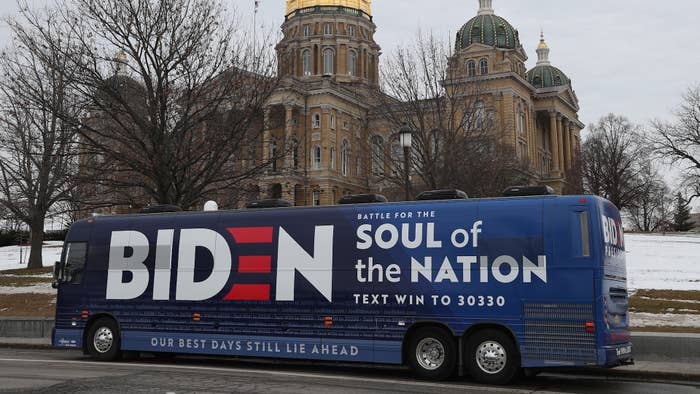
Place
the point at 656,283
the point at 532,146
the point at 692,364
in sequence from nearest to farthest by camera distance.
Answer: the point at 692,364 → the point at 656,283 → the point at 532,146

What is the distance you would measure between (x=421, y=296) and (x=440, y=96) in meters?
22.3

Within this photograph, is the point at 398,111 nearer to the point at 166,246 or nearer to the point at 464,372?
the point at 166,246

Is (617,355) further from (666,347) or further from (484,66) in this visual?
(484,66)

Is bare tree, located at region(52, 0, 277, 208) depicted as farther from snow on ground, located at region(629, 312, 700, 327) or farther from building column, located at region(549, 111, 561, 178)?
building column, located at region(549, 111, 561, 178)

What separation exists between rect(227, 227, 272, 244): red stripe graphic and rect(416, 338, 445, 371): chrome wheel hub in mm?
3827

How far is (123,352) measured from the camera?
16.7m

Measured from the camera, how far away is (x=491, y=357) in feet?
41.0

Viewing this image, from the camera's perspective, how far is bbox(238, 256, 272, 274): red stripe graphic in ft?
48.5

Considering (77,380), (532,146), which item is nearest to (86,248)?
(77,380)

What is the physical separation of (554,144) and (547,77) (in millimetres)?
10854

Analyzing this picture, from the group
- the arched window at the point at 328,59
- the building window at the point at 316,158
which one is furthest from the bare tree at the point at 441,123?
the arched window at the point at 328,59

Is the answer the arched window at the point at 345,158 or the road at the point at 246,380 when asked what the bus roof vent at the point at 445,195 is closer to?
the road at the point at 246,380

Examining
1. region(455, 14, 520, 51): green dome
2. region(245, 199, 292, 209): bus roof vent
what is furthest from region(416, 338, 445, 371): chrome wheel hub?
region(455, 14, 520, 51): green dome

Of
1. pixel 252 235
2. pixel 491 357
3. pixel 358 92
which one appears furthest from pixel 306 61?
pixel 491 357
